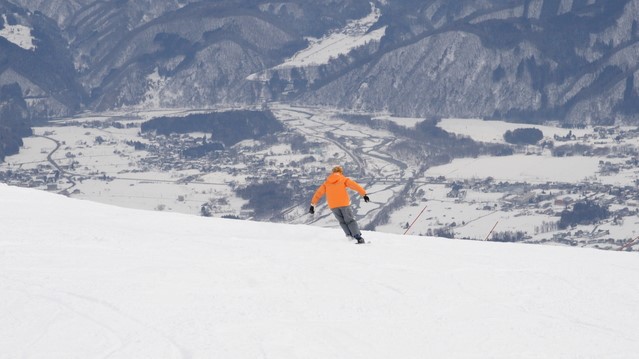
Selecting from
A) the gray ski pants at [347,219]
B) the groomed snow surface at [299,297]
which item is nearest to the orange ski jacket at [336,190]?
the gray ski pants at [347,219]

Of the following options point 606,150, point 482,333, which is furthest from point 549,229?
point 482,333

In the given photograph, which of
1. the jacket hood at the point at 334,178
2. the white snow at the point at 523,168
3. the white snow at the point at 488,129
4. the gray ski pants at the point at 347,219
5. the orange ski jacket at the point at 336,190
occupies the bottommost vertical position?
the white snow at the point at 488,129

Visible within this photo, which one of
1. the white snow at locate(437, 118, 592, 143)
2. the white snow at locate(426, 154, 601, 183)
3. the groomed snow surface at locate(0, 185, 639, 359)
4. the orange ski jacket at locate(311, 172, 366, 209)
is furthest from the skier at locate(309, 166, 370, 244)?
the white snow at locate(437, 118, 592, 143)

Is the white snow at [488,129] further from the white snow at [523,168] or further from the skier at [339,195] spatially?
the skier at [339,195]

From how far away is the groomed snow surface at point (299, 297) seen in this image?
16172mm

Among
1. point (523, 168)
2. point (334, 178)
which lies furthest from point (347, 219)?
point (523, 168)

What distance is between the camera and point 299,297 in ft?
61.0

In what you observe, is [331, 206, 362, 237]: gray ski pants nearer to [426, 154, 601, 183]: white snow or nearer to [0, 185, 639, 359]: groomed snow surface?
[0, 185, 639, 359]: groomed snow surface

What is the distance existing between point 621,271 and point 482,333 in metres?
6.02

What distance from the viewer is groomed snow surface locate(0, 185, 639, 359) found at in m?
16.2

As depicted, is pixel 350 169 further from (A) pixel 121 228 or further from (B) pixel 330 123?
(A) pixel 121 228

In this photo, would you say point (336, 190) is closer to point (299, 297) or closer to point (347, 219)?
point (347, 219)

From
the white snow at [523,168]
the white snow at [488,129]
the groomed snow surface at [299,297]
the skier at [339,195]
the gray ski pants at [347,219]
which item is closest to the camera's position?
the groomed snow surface at [299,297]

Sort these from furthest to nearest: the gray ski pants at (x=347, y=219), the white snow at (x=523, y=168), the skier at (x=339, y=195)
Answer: the white snow at (x=523, y=168) → the gray ski pants at (x=347, y=219) → the skier at (x=339, y=195)
